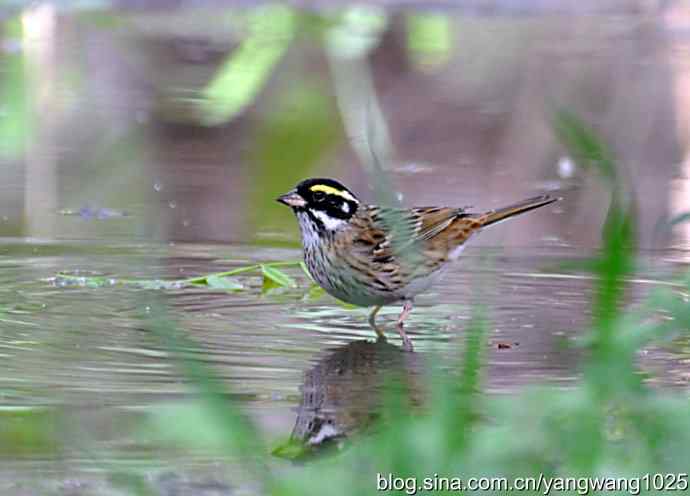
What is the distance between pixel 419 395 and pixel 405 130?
23.1 ft

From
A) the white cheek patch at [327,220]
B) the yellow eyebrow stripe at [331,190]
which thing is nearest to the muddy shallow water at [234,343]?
the white cheek patch at [327,220]

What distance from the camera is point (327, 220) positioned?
7.34 m

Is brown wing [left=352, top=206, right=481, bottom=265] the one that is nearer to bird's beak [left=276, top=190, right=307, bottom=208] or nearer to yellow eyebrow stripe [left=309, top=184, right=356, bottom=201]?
yellow eyebrow stripe [left=309, top=184, right=356, bottom=201]

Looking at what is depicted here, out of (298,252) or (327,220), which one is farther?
(298,252)

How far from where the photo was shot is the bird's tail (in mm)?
7688

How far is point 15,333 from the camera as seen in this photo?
Answer: 20.5ft

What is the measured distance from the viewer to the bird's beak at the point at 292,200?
23.8 feet

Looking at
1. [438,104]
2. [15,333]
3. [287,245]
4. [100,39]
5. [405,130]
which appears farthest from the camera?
[100,39]

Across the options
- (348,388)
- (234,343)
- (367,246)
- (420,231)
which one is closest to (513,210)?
(420,231)

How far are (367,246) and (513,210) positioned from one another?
0.85m

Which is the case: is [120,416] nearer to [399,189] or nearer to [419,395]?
[419,395]

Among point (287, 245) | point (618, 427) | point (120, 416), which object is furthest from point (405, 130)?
point (618, 427)

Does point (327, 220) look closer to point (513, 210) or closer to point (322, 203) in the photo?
point (322, 203)

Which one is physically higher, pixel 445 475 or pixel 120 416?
pixel 445 475
